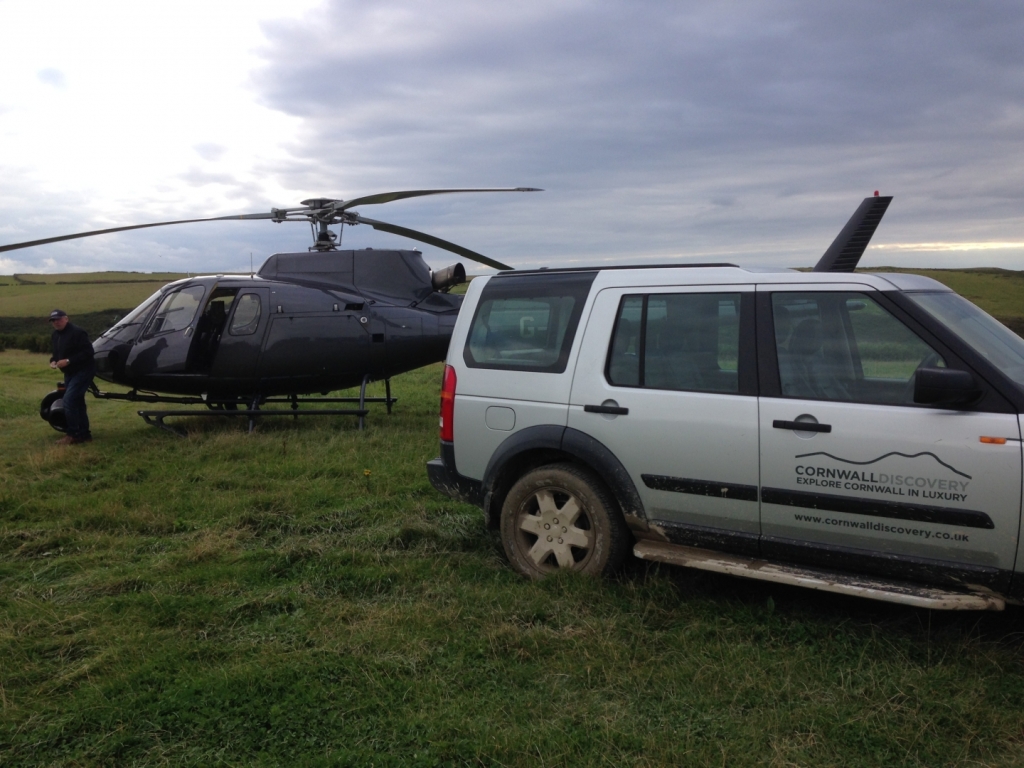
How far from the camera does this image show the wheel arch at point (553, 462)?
189 inches

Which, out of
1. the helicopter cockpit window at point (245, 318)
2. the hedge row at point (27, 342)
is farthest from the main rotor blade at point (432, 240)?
the hedge row at point (27, 342)

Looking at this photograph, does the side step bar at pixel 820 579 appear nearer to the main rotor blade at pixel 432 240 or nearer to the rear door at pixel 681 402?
the rear door at pixel 681 402

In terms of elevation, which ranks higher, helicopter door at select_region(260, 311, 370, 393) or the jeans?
helicopter door at select_region(260, 311, 370, 393)

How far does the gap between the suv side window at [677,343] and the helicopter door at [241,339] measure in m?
7.56

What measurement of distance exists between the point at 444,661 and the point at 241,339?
27.1 ft

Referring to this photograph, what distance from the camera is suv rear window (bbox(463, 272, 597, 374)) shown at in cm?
519

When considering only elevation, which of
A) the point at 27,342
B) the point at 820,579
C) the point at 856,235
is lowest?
the point at 820,579

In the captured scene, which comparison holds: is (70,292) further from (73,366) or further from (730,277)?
(730,277)

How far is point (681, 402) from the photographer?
15.2 ft

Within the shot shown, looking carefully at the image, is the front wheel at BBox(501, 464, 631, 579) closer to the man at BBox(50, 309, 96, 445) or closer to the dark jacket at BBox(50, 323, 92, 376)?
the man at BBox(50, 309, 96, 445)

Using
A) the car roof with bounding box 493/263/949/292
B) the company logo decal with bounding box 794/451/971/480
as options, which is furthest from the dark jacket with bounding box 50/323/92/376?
the company logo decal with bounding box 794/451/971/480

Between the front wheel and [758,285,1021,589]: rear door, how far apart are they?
96 centimetres

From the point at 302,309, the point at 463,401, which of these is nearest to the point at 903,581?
the point at 463,401

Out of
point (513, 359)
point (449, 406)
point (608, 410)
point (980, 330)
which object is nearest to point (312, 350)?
point (449, 406)
